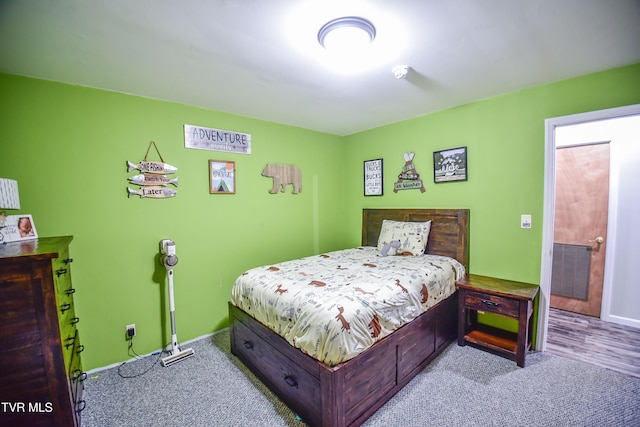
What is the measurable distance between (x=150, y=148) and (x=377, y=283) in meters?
2.39

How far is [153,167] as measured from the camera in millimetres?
2402

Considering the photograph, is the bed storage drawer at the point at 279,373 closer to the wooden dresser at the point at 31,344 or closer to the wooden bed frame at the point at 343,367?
the wooden bed frame at the point at 343,367

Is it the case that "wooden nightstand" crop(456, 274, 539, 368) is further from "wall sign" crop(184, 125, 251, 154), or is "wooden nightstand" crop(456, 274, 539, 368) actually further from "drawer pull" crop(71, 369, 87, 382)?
"drawer pull" crop(71, 369, 87, 382)

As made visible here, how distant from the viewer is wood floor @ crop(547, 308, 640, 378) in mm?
2191

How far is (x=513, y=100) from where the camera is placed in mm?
2479

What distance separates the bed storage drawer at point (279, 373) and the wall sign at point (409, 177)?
2470mm

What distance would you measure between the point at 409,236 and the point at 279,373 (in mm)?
1977

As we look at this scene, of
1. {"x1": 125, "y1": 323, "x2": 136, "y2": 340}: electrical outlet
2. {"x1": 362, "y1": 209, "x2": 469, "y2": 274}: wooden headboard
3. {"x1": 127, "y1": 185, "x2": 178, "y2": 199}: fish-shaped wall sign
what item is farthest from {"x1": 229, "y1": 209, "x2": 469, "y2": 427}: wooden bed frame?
{"x1": 127, "y1": 185, "x2": 178, "y2": 199}: fish-shaped wall sign

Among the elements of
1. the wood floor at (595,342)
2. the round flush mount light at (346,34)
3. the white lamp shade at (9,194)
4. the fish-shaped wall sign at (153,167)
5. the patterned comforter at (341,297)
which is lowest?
the wood floor at (595,342)

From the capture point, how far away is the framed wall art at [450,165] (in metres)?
2.82

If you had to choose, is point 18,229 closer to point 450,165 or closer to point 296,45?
point 296,45

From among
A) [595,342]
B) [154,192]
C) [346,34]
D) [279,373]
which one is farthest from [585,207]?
[154,192]

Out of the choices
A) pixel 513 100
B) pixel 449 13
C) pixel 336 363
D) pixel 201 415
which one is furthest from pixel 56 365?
pixel 513 100

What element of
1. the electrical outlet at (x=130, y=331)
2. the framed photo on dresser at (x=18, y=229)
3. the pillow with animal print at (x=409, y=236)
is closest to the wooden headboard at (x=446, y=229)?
the pillow with animal print at (x=409, y=236)
